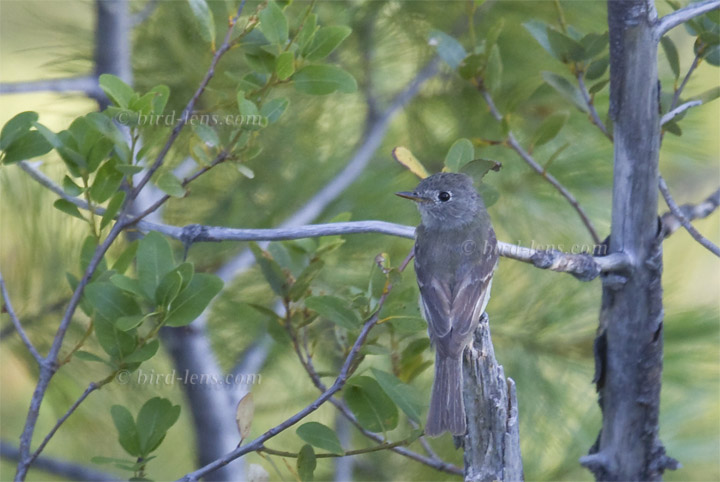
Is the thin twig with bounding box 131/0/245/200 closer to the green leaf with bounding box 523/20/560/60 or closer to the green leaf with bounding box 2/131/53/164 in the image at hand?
the green leaf with bounding box 2/131/53/164

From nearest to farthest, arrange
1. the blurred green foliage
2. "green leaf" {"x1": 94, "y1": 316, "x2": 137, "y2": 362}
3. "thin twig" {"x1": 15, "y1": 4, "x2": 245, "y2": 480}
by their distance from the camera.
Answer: "thin twig" {"x1": 15, "y1": 4, "x2": 245, "y2": 480}, "green leaf" {"x1": 94, "y1": 316, "x2": 137, "y2": 362}, the blurred green foliage

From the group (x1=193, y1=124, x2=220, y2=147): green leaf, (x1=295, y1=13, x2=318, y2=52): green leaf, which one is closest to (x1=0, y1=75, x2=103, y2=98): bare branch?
(x1=193, y1=124, x2=220, y2=147): green leaf

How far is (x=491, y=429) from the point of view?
4.48ft

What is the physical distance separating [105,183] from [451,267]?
0.95 meters

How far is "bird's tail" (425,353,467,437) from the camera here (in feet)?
4.86

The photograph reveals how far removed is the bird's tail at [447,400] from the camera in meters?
1.48

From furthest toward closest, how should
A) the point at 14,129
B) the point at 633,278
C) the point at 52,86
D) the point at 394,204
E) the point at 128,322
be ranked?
the point at 394,204, the point at 52,86, the point at 633,278, the point at 14,129, the point at 128,322

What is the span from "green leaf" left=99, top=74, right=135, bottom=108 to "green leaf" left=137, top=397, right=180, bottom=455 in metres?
0.54

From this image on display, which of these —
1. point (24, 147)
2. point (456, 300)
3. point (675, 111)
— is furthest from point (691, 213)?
point (24, 147)

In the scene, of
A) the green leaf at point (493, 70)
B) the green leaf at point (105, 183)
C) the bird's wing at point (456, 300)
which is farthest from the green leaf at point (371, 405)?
the green leaf at point (493, 70)

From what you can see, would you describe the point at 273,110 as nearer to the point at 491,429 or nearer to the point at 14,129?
the point at 14,129

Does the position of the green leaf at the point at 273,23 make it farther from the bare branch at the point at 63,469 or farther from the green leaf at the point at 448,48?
the bare branch at the point at 63,469

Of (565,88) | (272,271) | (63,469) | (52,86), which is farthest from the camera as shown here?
(63,469)

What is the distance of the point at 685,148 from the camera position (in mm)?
2467
